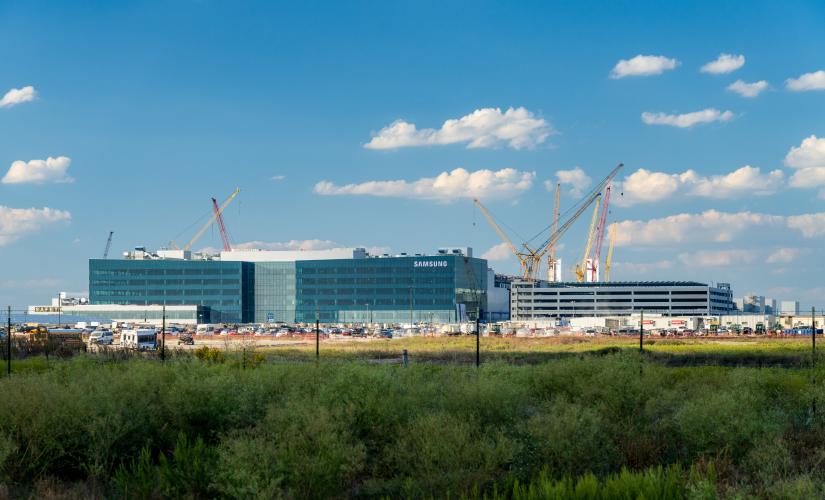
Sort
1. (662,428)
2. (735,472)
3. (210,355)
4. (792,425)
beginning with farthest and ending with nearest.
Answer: (210,355) → (792,425) → (662,428) → (735,472)

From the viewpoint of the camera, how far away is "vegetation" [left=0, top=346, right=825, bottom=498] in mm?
15758

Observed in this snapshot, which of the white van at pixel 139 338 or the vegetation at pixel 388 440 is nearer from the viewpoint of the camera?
the vegetation at pixel 388 440

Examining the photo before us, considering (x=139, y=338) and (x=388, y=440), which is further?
(x=139, y=338)

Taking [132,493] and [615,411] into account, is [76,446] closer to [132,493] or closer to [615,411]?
[132,493]

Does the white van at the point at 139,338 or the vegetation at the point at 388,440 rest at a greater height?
the vegetation at the point at 388,440

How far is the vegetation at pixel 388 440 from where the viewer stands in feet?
51.7

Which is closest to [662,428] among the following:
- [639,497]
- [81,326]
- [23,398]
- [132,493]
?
[639,497]

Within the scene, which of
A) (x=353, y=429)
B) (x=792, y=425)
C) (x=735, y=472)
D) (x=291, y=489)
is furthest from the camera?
(x=792, y=425)

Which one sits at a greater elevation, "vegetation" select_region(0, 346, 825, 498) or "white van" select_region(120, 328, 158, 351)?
"vegetation" select_region(0, 346, 825, 498)

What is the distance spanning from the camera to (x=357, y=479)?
62.5 feet

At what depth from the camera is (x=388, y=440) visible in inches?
798

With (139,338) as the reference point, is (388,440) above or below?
above

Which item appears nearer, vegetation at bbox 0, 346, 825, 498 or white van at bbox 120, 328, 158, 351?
vegetation at bbox 0, 346, 825, 498

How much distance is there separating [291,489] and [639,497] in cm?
627
